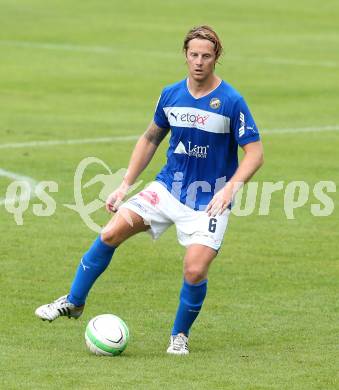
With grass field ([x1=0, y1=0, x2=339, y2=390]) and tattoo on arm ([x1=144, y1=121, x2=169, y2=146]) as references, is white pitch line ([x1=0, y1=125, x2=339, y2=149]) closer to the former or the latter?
grass field ([x1=0, y1=0, x2=339, y2=390])

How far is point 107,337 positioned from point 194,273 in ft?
2.79

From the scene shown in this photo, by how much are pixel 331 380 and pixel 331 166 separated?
10265 mm

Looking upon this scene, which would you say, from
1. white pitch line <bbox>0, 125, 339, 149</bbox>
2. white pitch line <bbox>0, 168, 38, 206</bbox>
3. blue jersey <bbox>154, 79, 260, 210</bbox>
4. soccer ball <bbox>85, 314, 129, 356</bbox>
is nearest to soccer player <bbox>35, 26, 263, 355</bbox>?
blue jersey <bbox>154, 79, 260, 210</bbox>

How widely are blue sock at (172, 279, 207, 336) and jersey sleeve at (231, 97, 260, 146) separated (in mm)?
1179

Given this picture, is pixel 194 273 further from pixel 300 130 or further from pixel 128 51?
pixel 128 51

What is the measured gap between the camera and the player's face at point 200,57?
10156mm

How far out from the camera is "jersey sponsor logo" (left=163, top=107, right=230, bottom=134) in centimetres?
1033

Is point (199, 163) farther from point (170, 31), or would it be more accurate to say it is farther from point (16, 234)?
point (170, 31)

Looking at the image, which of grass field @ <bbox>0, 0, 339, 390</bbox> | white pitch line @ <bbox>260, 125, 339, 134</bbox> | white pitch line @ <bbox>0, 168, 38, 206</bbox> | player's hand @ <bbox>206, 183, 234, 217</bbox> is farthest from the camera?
white pitch line @ <bbox>260, 125, 339, 134</bbox>

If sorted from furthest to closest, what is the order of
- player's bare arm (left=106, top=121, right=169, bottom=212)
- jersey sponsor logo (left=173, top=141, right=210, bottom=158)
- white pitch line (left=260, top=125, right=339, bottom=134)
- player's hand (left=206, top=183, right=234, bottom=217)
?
white pitch line (left=260, top=125, right=339, bottom=134) → player's bare arm (left=106, top=121, right=169, bottom=212) → jersey sponsor logo (left=173, top=141, right=210, bottom=158) → player's hand (left=206, top=183, right=234, bottom=217)

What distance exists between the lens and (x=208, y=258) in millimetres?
10188

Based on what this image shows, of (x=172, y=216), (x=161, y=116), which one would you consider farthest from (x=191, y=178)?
(x=161, y=116)

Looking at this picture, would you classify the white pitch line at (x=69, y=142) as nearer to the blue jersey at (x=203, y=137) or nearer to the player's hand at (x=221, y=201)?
the blue jersey at (x=203, y=137)

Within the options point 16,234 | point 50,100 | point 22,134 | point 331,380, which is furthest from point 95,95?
point 331,380
